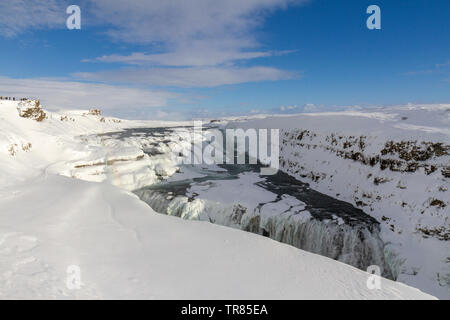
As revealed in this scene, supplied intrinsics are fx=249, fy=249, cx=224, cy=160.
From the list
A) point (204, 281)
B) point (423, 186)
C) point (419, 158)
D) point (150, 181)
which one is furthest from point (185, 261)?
point (419, 158)

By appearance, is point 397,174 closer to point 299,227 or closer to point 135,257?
point 299,227

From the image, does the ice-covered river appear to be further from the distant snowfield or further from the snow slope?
the distant snowfield

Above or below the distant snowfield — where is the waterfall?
below

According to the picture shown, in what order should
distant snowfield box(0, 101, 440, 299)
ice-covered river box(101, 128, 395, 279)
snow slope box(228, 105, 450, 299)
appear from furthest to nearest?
ice-covered river box(101, 128, 395, 279), snow slope box(228, 105, 450, 299), distant snowfield box(0, 101, 440, 299)

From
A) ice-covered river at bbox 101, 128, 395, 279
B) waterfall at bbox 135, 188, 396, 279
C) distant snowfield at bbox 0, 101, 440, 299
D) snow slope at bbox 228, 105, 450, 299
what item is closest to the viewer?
distant snowfield at bbox 0, 101, 440, 299

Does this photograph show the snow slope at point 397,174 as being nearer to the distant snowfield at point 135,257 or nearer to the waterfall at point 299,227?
the waterfall at point 299,227

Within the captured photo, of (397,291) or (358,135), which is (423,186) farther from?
(397,291)

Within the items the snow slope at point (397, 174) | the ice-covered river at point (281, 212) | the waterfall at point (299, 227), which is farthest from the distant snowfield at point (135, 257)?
the snow slope at point (397, 174)

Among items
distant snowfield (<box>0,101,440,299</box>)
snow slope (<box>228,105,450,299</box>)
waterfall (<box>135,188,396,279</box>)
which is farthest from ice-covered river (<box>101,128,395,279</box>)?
distant snowfield (<box>0,101,440,299</box>)
